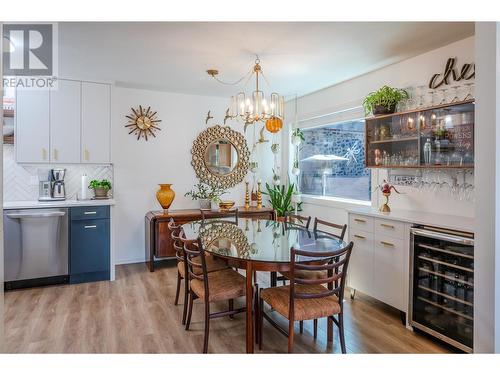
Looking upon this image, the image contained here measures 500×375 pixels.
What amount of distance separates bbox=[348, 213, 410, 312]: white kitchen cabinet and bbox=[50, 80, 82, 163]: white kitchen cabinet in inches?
140

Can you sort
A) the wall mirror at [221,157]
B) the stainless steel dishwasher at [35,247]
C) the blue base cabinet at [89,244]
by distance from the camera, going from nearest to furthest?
the stainless steel dishwasher at [35,247] < the blue base cabinet at [89,244] < the wall mirror at [221,157]

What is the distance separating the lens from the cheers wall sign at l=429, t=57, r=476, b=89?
2.88 meters

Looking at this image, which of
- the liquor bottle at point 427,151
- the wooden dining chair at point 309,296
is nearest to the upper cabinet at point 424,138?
the liquor bottle at point 427,151

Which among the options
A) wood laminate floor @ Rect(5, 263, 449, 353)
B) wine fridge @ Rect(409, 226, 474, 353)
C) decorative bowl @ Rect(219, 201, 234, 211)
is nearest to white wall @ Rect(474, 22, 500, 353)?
wine fridge @ Rect(409, 226, 474, 353)

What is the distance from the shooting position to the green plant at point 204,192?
5.26 m

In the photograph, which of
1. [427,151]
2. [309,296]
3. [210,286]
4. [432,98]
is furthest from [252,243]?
[432,98]

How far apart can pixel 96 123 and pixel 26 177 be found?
1.14m

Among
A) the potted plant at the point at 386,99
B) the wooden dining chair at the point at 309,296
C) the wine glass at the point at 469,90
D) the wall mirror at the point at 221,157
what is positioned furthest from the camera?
the wall mirror at the point at 221,157

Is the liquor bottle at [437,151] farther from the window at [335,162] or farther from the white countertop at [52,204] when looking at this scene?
the white countertop at [52,204]

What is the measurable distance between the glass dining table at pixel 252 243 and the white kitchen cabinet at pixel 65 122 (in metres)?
2.01

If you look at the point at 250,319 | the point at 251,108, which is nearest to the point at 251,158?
the point at 251,108

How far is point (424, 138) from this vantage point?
121 inches

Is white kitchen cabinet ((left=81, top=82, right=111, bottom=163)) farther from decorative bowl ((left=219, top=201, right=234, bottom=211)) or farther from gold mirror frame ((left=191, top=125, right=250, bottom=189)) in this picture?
decorative bowl ((left=219, top=201, right=234, bottom=211))

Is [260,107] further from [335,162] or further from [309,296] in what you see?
[335,162]
